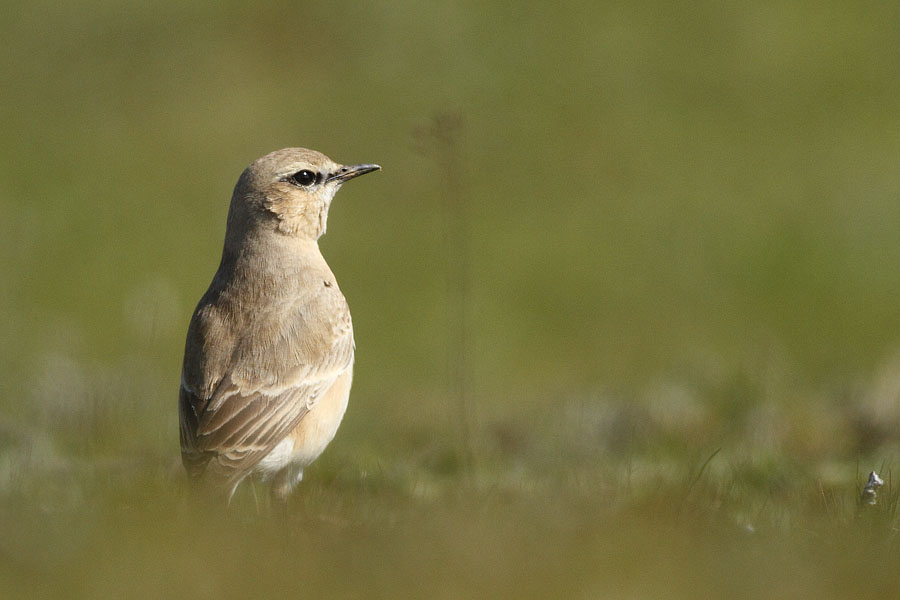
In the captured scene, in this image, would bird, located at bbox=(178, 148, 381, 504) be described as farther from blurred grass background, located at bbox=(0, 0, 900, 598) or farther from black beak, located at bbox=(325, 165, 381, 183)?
blurred grass background, located at bbox=(0, 0, 900, 598)

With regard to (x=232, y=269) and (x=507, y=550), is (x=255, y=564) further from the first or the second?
(x=232, y=269)

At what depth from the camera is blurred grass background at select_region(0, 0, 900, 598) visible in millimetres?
4738

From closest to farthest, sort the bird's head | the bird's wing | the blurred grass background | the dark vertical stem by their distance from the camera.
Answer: the blurred grass background < the bird's wing < the bird's head < the dark vertical stem

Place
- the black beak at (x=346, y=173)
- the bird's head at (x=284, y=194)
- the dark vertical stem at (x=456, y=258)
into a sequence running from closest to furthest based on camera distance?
the bird's head at (x=284, y=194)
the black beak at (x=346, y=173)
the dark vertical stem at (x=456, y=258)

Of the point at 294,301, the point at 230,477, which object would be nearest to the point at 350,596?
the point at 230,477

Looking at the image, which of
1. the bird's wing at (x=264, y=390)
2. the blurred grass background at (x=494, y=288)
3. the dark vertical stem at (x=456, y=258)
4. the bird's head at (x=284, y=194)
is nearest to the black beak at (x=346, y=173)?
the bird's head at (x=284, y=194)

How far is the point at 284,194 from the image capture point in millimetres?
7785

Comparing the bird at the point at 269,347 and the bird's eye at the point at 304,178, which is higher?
the bird's eye at the point at 304,178

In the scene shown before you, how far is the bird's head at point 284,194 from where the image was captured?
305 inches

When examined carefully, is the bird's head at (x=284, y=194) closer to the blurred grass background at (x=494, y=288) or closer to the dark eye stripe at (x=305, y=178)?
the dark eye stripe at (x=305, y=178)

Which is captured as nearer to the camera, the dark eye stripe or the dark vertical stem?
the dark eye stripe

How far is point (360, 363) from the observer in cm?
1528

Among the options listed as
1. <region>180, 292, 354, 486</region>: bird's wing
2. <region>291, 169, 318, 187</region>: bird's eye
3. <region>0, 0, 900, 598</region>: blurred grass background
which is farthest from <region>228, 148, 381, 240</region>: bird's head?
<region>0, 0, 900, 598</region>: blurred grass background

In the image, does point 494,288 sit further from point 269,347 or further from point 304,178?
point 269,347
